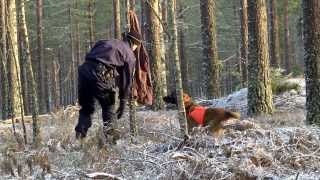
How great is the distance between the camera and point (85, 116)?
7.14m

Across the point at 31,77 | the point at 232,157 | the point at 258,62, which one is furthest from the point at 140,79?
the point at 258,62

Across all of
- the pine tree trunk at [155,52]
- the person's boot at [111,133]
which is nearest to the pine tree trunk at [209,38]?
the pine tree trunk at [155,52]

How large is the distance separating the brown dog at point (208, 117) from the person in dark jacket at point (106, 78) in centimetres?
95

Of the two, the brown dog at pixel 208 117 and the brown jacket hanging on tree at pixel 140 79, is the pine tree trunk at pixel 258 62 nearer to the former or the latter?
the brown dog at pixel 208 117

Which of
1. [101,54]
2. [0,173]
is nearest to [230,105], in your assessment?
[101,54]

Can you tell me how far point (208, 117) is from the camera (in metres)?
7.21

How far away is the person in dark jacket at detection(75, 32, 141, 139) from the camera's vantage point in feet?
22.2

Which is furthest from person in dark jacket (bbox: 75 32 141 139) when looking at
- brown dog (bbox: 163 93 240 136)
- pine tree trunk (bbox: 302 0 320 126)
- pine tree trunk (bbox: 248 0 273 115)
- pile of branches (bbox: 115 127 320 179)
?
pine tree trunk (bbox: 248 0 273 115)

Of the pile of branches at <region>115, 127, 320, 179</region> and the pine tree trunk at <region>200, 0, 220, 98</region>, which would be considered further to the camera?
the pine tree trunk at <region>200, 0, 220, 98</region>

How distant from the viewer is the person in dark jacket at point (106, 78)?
6770 millimetres

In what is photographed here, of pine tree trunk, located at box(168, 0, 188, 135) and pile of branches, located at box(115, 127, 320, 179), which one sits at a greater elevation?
pine tree trunk, located at box(168, 0, 188, 135)

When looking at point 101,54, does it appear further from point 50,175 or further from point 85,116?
point 50,175

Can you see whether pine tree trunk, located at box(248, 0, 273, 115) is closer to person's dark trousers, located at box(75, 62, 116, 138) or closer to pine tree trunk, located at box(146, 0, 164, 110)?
pine tree trunk, located at box(146, 0, 164, 110)

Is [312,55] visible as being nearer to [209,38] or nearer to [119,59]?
[119,59]
